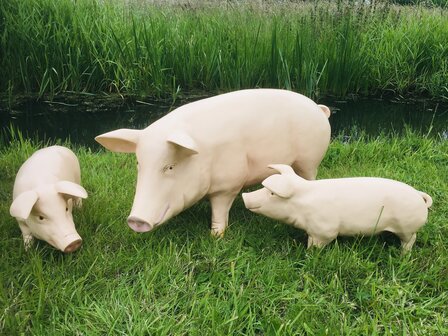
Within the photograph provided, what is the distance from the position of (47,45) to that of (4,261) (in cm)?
323

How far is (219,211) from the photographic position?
7.38ft

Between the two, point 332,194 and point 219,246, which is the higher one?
point 332,194

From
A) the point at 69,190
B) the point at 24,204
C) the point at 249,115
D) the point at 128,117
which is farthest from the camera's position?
the point at 128,117

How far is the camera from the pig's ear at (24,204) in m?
1.90

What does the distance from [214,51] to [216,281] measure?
3.29 m

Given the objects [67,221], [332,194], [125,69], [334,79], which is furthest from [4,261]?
[334,79]

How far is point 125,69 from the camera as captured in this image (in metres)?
4.93

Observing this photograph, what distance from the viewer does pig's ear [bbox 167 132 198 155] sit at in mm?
1960

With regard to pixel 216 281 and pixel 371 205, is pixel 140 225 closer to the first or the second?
pixel 216 281

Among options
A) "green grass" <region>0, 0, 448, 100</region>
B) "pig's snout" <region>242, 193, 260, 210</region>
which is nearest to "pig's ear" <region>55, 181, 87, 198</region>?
"pig's snout" <region>242, 193, 260, 210</region>

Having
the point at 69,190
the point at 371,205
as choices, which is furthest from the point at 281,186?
the point at 69,190

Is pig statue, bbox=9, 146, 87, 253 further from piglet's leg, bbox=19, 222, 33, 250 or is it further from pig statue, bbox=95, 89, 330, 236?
pig statue, bbox=95, 89, 330, 236

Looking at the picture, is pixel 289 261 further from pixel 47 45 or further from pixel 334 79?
pixel 47 45

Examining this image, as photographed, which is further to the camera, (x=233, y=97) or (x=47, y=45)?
(x=47, y=45)
